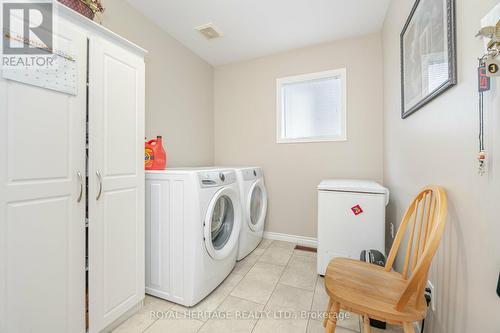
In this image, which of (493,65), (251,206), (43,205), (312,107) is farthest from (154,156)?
(312,107)

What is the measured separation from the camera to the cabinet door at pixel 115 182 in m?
1.16

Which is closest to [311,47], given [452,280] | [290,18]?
[290,18]

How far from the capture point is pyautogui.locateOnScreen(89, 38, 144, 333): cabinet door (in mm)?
1158

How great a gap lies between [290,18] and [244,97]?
1.10 metres

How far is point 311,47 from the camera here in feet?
8.35

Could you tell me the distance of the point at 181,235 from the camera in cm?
145

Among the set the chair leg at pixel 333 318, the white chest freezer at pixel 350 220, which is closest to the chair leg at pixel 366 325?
the chair leg at pixel 333 318

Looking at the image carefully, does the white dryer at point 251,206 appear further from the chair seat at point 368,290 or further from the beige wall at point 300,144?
the chair seat at point 368,290

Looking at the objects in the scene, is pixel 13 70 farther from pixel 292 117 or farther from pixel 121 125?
pixel 292 117

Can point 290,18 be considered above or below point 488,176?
above

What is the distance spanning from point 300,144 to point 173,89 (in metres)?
1.65

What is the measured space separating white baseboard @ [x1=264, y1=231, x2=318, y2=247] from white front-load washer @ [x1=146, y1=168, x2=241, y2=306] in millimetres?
1233

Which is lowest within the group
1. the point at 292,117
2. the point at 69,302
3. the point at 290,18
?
the point at 69,302

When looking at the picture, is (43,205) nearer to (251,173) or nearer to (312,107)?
(251,173)
